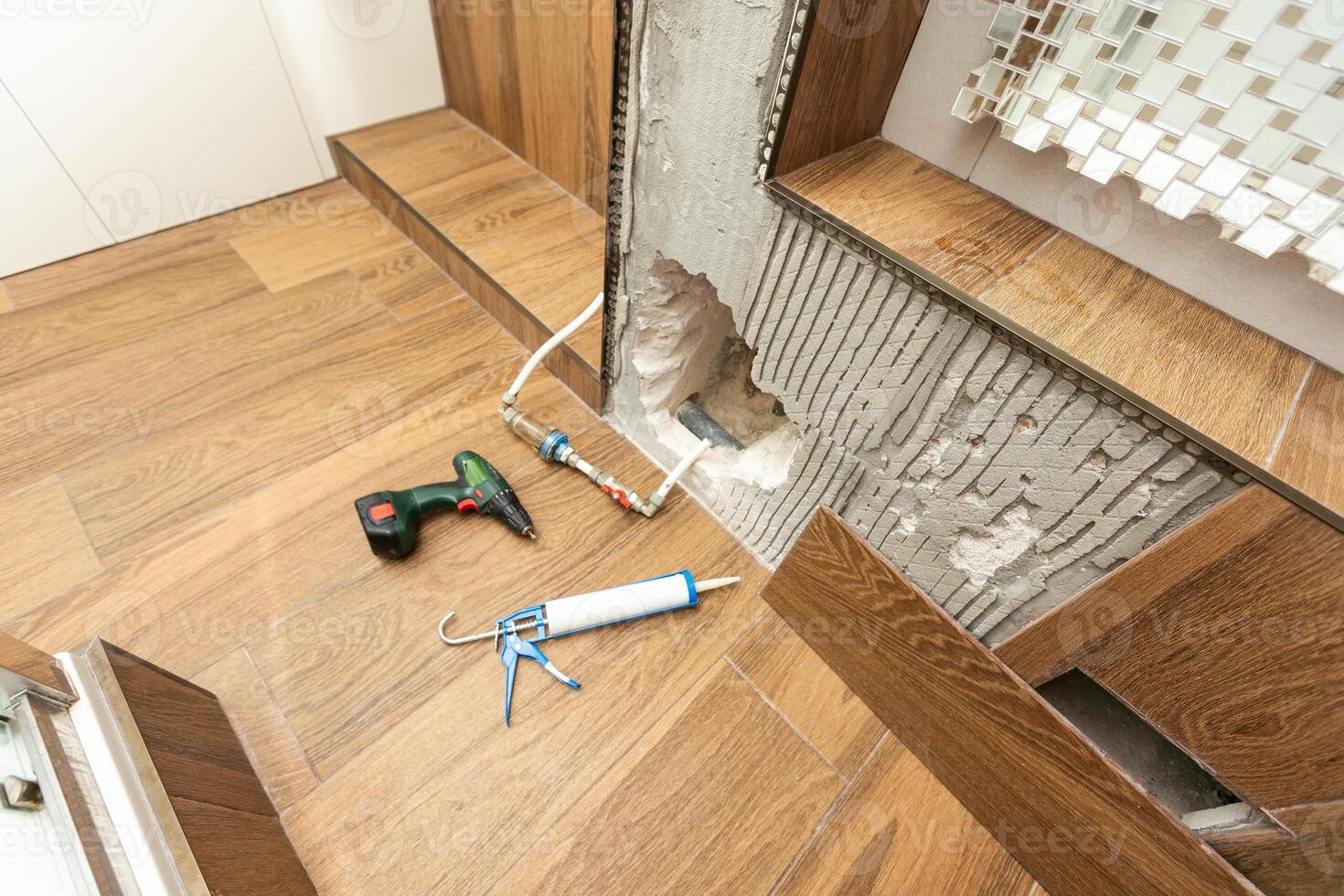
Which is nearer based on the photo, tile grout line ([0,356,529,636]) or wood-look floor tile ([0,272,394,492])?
tile grout line ([0,356,529,636])

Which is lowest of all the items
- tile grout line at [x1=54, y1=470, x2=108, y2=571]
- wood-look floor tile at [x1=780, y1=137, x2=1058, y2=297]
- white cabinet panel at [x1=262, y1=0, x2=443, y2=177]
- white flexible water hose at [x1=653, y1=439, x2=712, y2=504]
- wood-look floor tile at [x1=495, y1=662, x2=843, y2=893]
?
tile grout line at [x1=54, y1=470, x2=108, y2=571]

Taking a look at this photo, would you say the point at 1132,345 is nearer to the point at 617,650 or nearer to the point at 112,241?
the point at 617,650

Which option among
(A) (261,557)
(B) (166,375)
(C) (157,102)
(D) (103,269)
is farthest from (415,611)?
(C) (157,102)

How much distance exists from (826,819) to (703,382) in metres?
0.72

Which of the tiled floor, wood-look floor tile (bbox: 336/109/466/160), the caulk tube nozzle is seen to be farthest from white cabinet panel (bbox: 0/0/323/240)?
the caulk tube nozzle

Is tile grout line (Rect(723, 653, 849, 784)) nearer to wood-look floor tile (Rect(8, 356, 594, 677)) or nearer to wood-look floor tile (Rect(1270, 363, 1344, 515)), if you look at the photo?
wood-look floor tile (Rect(8, 356, 594, 677))

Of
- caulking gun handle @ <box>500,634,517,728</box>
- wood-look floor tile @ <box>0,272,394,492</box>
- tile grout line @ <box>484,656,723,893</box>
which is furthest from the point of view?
wood-look floor tile @ <box>0,272,394,492</box>

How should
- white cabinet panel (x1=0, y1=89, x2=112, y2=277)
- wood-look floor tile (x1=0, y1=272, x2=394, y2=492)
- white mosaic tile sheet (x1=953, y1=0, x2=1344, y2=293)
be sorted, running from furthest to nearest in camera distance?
white cabinet panel (x1=0, y1=89, x2=112, y2=277)
wood-look floor tile (x1=0, y1=272, x2=394, y2=492)
white mosaic tile sheet (x1=953, y1=0, x2=1344, y2=293)

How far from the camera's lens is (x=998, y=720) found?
0.70 m

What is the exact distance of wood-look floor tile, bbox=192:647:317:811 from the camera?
0.79 meters

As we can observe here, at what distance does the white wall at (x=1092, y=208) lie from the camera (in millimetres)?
484

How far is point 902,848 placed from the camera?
31.1 inches

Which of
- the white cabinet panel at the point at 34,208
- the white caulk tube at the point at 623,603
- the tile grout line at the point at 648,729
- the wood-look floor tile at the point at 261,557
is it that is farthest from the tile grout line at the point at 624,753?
the white cabinet panel at the point at 34,208

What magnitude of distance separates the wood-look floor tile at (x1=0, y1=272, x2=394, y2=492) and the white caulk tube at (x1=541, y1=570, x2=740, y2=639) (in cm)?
80
